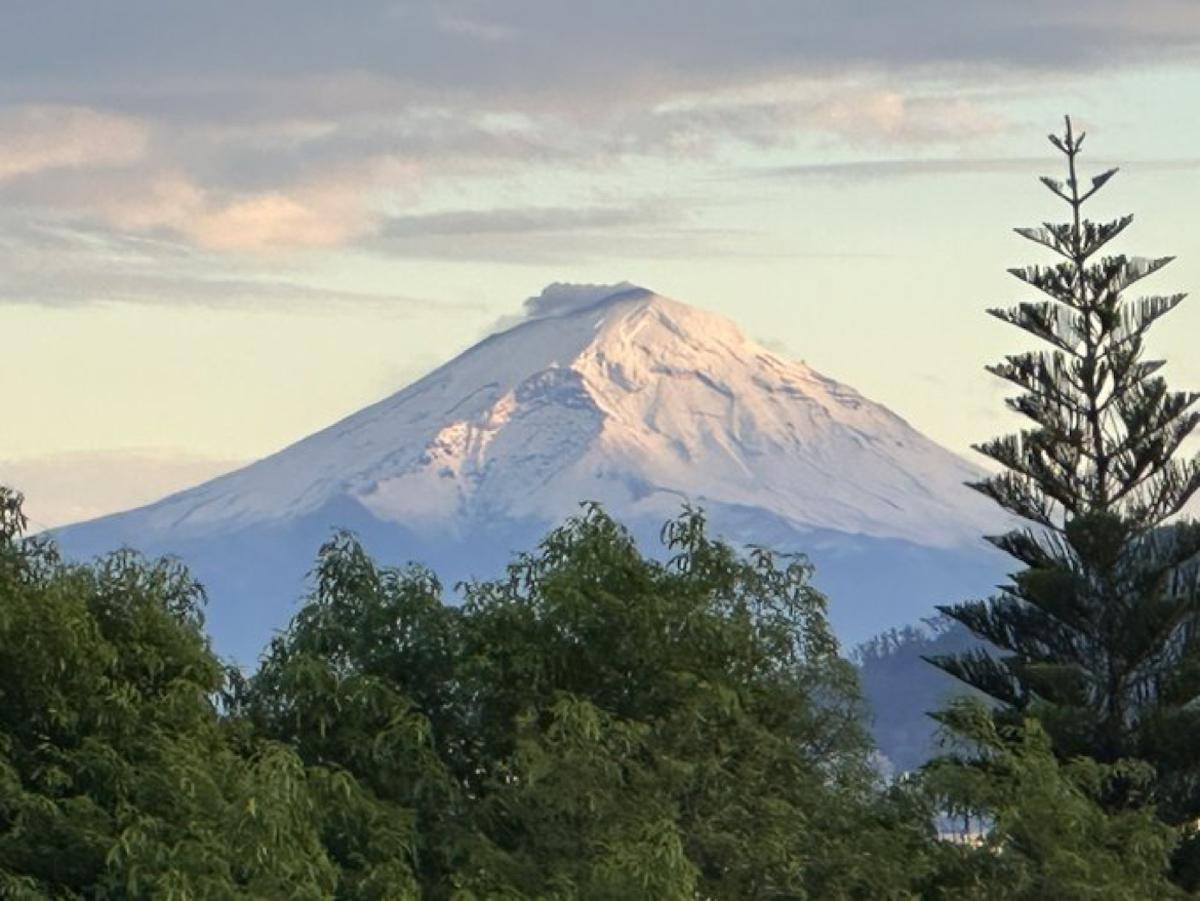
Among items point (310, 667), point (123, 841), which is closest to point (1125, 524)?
point (310, 667)

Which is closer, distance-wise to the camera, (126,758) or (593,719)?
(593,719)

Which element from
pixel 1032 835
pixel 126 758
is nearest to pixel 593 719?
pixel 126 758

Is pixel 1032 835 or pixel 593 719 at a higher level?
pixel 593 719

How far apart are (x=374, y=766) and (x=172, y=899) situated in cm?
574

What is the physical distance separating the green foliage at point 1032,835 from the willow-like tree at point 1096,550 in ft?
22.0

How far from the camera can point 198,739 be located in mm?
24094

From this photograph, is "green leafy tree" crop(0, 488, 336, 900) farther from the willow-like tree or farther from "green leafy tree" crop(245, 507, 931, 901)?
the willow-like tree

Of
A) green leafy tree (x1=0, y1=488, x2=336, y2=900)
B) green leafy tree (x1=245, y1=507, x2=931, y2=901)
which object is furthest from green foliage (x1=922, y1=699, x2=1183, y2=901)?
green leafy tree (x1=0, y1=488, x2=336, y2=900)

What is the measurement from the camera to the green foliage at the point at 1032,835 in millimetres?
26500

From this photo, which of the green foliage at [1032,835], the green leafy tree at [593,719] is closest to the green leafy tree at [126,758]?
the green leafy tree at [593,719]

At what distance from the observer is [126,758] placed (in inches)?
958

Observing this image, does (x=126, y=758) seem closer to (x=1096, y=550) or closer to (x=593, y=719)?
(x=593, y=719)

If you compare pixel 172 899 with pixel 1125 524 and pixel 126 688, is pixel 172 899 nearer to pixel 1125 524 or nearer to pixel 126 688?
pixel 126 688

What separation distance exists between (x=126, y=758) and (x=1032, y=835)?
8.30 metres
